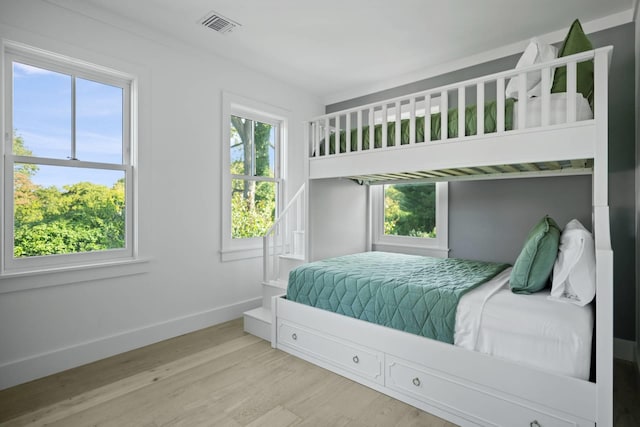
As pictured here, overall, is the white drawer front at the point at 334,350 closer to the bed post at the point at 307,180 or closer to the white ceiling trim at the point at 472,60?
the bed post at the point at 307,180

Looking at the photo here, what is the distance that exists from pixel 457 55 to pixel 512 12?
73 cm

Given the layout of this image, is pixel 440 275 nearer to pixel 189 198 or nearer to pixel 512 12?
pixel 512 12

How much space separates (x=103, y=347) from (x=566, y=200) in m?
3.87

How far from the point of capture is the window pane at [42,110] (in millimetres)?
2229

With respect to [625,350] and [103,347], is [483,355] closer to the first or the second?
[625,350]

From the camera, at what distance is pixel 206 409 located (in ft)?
6.16

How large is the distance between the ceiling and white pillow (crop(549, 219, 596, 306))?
1.81 metres

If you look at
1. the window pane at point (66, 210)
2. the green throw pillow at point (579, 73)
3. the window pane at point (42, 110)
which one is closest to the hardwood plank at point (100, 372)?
the window pane at point (66, 210)

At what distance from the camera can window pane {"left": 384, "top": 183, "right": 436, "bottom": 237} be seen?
3621mm

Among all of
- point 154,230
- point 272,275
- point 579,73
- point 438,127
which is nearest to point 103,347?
point 154,230

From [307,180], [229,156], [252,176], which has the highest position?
[229,156]

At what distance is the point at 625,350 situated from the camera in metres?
2.49

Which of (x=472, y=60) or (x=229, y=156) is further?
(x=229, y=156)

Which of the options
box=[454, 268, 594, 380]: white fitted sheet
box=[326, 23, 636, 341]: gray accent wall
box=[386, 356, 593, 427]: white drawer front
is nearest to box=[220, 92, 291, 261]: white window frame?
box=[326, 23, 636, 341]: gray accent wall
